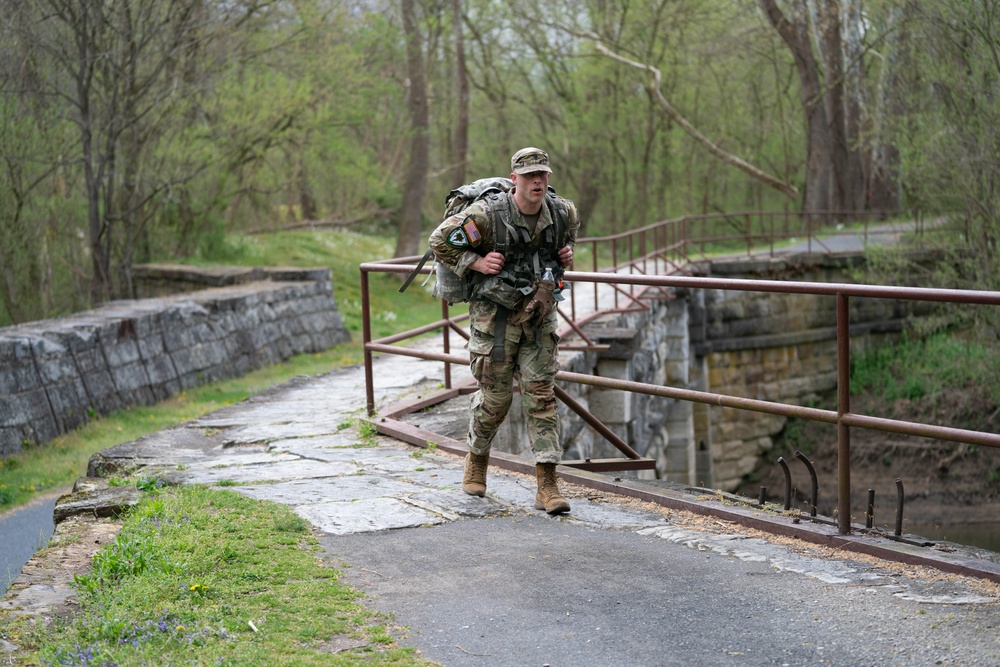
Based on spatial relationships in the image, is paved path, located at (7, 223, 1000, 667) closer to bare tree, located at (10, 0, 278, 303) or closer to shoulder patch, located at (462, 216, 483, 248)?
shoulder patch, located at (462, 216, 483, 248)

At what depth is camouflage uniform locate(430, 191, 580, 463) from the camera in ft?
18.5

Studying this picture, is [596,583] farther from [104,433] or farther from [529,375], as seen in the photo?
[104,433]

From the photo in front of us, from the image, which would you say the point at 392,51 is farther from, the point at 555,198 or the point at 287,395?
the point at 555,198

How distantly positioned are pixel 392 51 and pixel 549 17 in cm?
792

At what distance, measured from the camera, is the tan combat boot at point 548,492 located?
5.70 m

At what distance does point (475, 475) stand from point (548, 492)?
486 millimetres

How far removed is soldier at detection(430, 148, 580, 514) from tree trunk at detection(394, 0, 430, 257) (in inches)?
692

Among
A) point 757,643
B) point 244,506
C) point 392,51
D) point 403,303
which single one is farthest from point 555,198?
point 392,51

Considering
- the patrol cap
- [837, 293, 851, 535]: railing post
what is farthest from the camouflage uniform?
[837, 293, 851, 535]: railing post

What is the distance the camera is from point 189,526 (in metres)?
5.30

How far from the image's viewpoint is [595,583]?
4.58m

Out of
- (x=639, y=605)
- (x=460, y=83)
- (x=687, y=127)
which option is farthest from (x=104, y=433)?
(x=687, y=127)

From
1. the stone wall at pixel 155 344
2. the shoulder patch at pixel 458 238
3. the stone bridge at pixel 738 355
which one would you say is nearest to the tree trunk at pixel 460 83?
the stone bridge at pixel 738 355

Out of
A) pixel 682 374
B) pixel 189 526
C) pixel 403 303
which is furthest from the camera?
pixel 403 303
